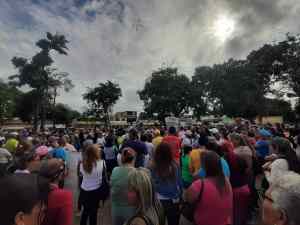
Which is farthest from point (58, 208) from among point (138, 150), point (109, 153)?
point (109, 153)

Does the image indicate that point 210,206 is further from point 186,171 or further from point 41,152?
point 41,152

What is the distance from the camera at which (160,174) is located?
3.33 meters

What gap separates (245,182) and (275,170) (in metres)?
0.55

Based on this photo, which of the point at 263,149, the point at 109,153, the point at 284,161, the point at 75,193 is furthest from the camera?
the point at 109,153

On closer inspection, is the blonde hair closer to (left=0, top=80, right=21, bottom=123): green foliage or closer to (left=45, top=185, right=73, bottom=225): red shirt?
(left=45, top=185, right=73, bottom=225): red shirt

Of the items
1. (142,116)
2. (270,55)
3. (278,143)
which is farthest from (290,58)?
(278,143)

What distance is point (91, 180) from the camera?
396cm

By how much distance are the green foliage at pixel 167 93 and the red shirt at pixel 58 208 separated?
114 feet

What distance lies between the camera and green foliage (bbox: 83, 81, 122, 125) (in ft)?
158

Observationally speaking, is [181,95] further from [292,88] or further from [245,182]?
[245,182]

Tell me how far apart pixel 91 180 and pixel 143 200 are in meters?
2.28

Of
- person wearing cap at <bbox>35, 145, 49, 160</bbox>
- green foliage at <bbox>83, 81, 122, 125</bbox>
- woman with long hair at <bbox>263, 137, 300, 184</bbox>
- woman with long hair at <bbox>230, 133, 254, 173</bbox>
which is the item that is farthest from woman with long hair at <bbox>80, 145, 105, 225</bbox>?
green foliage at <bbox>83, 81, 122, 125</bbox>

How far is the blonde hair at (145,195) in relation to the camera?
193cm

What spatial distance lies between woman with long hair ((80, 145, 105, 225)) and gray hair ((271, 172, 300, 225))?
310 cm
